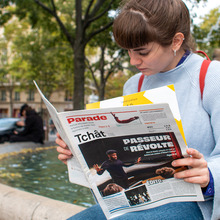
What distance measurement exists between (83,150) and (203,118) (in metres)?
0.53

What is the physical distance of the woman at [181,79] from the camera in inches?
43.2

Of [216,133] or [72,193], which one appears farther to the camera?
[72,193]

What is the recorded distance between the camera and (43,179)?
4.39 meters

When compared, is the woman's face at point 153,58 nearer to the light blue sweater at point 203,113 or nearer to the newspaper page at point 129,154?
the light blue sweater at point 203,113

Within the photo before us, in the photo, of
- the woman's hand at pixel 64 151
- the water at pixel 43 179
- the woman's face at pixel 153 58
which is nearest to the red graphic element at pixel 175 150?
the woman's face at pixel 153 58

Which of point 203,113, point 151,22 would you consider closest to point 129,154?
point 203,113

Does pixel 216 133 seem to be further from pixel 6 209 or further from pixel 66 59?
pixel 66 59

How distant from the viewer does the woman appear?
43.2 inches

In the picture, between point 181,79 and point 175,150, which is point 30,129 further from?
point 175,150

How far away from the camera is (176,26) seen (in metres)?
1.32

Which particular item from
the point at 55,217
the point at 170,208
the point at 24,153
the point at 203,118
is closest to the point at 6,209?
the point at 55,217

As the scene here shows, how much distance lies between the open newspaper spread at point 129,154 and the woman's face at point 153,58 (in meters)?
0.40

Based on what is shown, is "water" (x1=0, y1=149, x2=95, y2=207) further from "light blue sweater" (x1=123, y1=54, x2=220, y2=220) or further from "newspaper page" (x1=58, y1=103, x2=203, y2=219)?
"light blue sweater" (x1=123, y1=54, x2=220, y2=220)

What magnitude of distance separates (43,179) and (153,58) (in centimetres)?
353
